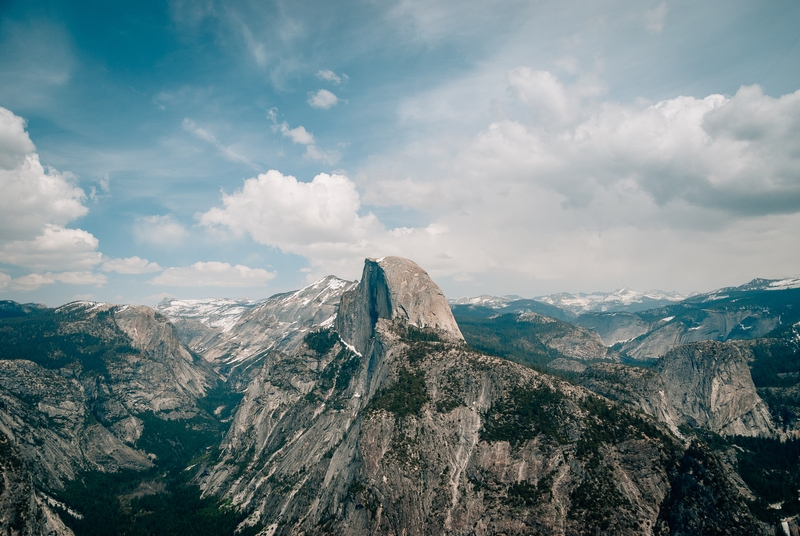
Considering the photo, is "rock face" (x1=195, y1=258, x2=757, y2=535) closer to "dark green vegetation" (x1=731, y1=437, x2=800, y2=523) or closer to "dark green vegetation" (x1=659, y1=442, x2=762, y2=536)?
"dark green vegetation" (x1=659, y1=442, x2=762, y2=536)

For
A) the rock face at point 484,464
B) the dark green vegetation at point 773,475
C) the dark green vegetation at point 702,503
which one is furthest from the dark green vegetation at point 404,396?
the dark green vegetation at point 773,475

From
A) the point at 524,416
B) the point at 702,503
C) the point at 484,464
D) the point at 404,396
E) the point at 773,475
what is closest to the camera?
the point at 702,503

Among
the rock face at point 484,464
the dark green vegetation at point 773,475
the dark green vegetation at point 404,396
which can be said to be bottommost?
the dark green vegetation at point 773,475

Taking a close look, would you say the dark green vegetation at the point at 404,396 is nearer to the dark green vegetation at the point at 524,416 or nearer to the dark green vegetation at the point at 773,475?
the dark green vegetation at the point at 524,416

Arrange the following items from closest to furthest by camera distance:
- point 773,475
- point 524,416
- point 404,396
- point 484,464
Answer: point 484,464, point 524,416, point 773,475, point 404,396

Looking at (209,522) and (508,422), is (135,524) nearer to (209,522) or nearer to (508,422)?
(209,522)

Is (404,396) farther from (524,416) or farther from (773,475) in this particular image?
(773,475)

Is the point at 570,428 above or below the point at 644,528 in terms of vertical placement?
above

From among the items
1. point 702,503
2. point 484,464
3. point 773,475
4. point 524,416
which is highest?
point 524,416

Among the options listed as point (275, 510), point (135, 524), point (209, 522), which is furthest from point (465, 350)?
point (135, 524)

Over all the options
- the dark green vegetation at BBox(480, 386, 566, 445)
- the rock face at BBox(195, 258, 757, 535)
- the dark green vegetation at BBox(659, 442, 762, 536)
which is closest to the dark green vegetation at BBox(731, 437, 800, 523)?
the rock face at BBox(195, 258, 757, 535)

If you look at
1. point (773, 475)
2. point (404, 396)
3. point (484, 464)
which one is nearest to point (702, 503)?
point (484, 464)
